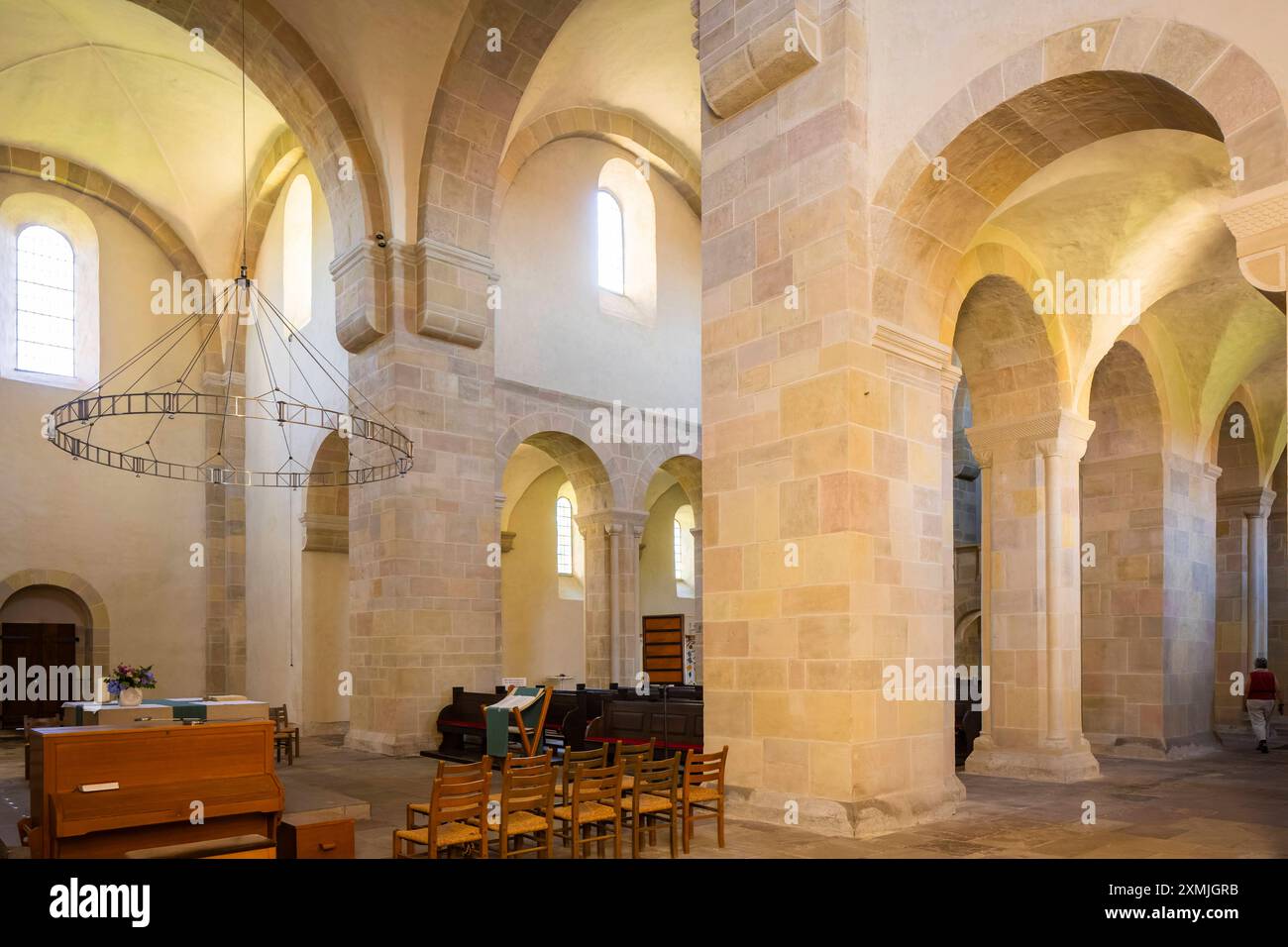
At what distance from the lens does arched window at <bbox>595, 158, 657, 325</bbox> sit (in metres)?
16.6

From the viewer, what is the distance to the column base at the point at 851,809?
6.54 metres

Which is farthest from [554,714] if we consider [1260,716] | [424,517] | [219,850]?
[1260,716]

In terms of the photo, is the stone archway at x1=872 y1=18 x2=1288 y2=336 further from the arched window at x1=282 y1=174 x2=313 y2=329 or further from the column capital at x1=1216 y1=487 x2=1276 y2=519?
the arched window at x1=282 y1=174 x2=313 y2=329

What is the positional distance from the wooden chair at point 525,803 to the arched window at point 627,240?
11.5m

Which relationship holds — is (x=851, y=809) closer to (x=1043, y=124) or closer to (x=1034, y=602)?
(x=1034, y=602)

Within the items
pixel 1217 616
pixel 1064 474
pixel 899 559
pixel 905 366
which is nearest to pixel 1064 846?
pixel 899 559

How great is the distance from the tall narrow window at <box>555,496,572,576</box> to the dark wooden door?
8.50 metres

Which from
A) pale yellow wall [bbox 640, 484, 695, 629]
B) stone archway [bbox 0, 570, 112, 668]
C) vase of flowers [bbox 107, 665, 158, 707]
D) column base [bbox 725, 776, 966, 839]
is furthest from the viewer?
pale yellow wall [bbox 640, 484, 695, 629]

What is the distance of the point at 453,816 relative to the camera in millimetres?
5219

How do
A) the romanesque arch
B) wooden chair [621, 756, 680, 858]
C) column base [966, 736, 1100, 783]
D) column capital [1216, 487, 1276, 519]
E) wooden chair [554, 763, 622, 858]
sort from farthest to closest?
the romanesque arch, column capital [1216, 487, 1276, 519], column base [966, 736, 1100, 783], wooden chair [621, 756, 680, 858], wooden chair [554, 763, 622, 858]

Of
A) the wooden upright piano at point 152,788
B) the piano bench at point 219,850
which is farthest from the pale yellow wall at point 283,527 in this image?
the piano bench at point 219,850

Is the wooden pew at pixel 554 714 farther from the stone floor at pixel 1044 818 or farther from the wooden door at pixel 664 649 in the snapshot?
the wooden door at pixel 664 649

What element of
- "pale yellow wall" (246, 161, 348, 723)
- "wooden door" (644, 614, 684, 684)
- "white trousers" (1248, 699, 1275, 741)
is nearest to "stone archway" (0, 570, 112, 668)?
"pale yellow wall" (246, 161, 348, 723)
